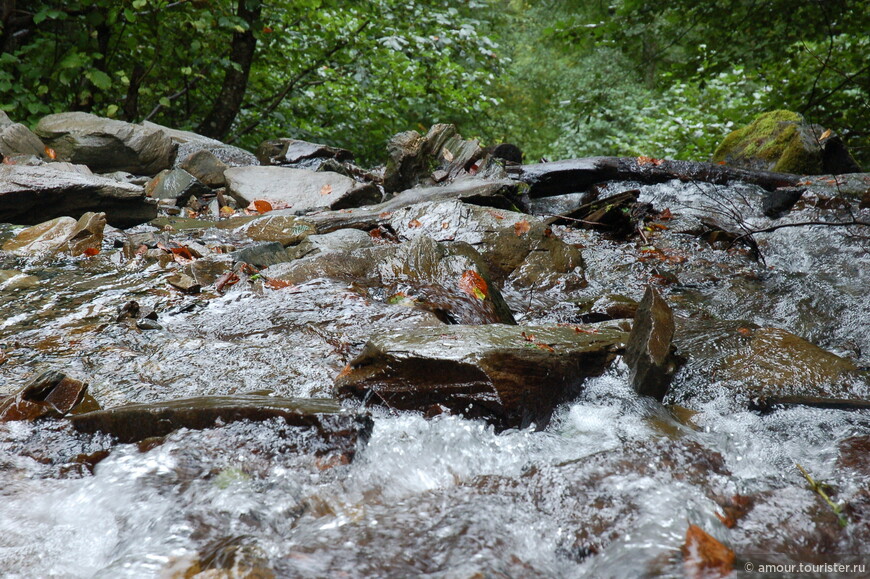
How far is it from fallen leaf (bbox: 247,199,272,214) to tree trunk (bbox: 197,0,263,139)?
3326 mm

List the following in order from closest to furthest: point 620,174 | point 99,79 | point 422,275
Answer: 1. point 422,275
2. point 99,79
3. point 620,174

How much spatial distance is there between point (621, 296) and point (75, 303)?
3.49 meters

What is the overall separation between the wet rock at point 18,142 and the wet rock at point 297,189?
2.03 m

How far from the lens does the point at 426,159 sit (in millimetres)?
7246

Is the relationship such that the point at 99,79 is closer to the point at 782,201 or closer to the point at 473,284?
the point at 473,284

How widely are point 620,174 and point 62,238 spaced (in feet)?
20.1

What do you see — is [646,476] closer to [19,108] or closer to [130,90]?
[19,108]

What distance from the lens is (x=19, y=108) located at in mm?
7082

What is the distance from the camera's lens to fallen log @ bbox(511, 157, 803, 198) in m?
6.74

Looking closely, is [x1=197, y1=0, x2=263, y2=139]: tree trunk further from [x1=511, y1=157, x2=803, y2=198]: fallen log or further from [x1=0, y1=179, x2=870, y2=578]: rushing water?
[x1=0, y1=179, x2=870, y2=578]: rushing water

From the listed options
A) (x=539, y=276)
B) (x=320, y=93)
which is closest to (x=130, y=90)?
(x=320, y=93)

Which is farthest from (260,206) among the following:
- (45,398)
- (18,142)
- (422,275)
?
(45,398)

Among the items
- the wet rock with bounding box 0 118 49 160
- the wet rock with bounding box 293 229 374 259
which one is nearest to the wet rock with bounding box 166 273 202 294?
the wet rock with bounding box 293 229 374 259

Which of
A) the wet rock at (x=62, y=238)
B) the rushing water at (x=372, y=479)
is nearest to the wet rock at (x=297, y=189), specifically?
the wet rock at (x=62, y=238)
